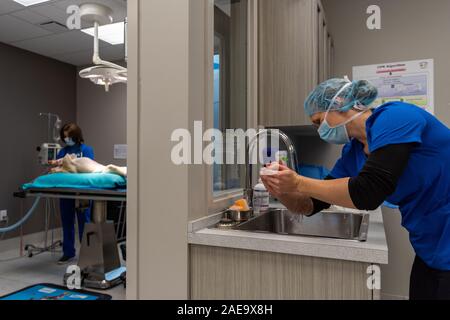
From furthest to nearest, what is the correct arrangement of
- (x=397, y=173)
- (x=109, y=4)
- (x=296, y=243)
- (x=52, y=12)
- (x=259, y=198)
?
(x=52, y=12) < (x=109, y=4) < (x=259, y=198) < (x=296, y=243) < (x=397, y=173)

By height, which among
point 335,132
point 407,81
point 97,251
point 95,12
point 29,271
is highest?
point 95,12

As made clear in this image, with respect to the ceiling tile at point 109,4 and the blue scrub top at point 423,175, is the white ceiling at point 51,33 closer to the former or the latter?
the ceiling tile at point 109,4

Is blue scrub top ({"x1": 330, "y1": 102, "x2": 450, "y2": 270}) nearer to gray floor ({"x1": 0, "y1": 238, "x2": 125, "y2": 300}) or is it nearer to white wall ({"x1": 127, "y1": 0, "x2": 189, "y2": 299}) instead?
white wall ({"x1": 127, "y1": 0, "x2": 189, "y2": 299})

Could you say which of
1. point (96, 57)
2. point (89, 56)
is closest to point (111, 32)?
point (89, 56)

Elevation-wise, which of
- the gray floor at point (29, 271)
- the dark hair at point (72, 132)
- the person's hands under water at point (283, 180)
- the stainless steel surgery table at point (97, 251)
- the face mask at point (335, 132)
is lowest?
the gray floor at point (29, 271)

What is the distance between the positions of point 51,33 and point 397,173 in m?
3.70

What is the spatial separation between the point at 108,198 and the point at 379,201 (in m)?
1.95

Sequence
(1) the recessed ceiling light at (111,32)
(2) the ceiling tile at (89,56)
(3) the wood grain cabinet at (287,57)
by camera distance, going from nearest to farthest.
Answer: (3) the wood grain cabinet at (287,57)
(1) the recessed ceiling light at (111,32)
(2) the ceiling tile at (89,56)

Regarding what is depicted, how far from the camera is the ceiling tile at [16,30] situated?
3.24 metres

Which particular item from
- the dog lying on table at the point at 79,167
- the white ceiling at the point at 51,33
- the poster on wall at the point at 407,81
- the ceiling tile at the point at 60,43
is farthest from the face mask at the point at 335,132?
the ceiling tile at the point at 60,43

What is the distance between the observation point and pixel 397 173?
87cm

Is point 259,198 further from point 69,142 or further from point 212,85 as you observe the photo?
point 69,142

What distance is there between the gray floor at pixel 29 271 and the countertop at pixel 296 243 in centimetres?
173

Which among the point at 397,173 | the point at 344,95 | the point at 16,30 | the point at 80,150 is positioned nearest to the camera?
the point at 397,173
